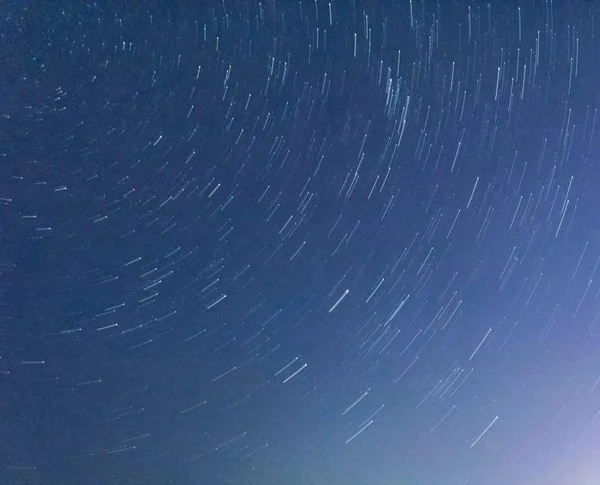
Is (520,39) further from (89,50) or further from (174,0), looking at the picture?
(89,50)

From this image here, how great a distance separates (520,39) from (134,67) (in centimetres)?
125

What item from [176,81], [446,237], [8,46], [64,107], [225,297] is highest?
[8,46]

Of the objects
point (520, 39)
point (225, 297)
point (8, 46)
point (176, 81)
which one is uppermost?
point (8, 46)

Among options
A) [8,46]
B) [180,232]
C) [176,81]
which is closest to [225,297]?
[180,232]

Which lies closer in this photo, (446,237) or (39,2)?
(39,2)

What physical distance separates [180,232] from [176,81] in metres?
0.48

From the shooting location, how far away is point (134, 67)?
1.79m

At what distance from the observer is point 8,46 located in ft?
5.73

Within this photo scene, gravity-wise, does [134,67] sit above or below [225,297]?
above

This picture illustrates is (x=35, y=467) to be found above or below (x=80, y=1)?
below

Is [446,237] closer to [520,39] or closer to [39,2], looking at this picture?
[520,39]

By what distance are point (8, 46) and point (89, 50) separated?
0.24 metres

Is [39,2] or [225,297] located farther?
[225,297]

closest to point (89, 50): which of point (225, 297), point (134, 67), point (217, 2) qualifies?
point (134, 67)
